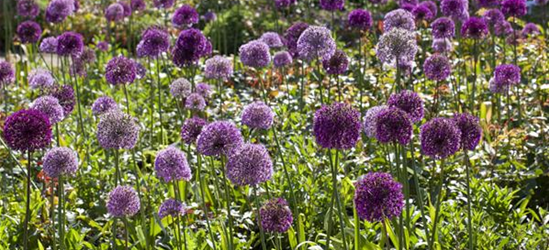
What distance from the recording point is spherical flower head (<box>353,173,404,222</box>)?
238 centimetres

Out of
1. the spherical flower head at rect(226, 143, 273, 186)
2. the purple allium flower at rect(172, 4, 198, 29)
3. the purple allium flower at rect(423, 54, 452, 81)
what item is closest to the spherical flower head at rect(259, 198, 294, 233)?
the spherical flower head at rect(226, 143, 273, 186)

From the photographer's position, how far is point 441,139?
2.50 metres

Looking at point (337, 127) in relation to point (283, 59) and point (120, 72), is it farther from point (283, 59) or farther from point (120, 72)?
point (283, 59)

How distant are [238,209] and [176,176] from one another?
3.50 feet

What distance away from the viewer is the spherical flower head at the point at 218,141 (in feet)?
9.36

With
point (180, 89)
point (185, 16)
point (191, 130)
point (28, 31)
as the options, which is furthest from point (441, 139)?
point (28, 31)

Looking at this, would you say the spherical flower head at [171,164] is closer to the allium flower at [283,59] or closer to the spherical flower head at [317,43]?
the spherical flower head at [317,43]

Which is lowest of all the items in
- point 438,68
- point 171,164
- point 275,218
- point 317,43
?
point 275,218

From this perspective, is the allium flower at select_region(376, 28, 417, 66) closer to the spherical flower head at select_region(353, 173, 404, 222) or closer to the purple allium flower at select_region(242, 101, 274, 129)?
the purple allium flower at select_region(242, 101, 274, 129)

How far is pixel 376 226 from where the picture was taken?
323 centimetres

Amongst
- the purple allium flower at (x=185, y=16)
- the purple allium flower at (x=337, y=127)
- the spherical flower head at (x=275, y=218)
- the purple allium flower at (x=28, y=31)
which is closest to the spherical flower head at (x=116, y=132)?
the spherical flower head at (x=275, y=218)

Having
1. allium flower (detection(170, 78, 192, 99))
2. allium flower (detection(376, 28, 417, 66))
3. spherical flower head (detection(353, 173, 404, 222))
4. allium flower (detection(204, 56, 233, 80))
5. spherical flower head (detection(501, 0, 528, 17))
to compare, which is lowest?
allium flower (detection(170, 78, 192, 99))

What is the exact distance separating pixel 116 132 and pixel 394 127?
1176 mm

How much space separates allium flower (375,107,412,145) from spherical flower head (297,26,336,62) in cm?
126
